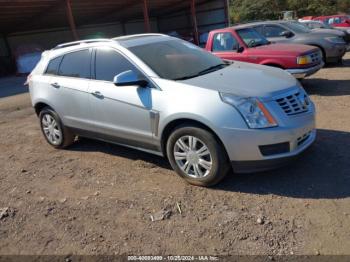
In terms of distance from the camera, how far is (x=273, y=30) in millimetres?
11305

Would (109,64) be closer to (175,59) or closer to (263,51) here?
(175,59)

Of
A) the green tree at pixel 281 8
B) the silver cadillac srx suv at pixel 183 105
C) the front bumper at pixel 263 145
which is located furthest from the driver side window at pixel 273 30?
the green tree at pixel 281 8

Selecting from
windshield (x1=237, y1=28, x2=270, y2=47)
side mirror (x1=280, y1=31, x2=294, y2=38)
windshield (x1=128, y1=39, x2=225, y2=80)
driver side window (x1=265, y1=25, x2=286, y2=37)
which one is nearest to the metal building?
driver side window (x1=265, y1=25, x2=286, y2=37)

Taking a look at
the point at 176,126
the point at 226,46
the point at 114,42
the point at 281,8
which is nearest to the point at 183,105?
the point at 176,126

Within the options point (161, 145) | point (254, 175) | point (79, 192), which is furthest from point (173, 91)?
point (79, 192)

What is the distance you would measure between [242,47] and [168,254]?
21.4 feet

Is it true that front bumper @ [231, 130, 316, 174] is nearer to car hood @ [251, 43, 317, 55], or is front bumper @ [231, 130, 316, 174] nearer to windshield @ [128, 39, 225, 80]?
windshield @ [128, 39, 225, 80]

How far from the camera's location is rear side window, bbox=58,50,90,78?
5.21 metres

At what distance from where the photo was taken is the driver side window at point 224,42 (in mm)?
8844

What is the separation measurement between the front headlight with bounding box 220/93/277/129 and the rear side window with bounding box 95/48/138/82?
1465mm

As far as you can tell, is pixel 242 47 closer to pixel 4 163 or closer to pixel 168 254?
pixel 4 163

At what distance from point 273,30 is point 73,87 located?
794cm

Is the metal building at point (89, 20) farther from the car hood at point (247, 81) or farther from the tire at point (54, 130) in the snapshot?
the car hood at point (247, 81)

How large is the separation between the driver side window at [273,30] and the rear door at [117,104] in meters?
7.67
